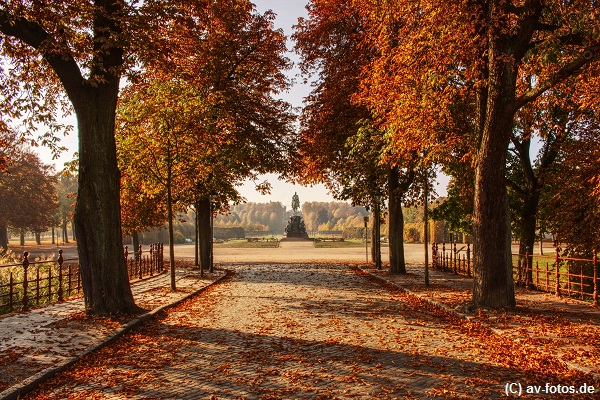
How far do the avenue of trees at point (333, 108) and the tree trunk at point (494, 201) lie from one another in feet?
0.11

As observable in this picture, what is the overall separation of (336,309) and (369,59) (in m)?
13.8

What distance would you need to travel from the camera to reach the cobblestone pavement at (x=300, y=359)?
5.84 m

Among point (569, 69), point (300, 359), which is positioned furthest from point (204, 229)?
point (569, 69)

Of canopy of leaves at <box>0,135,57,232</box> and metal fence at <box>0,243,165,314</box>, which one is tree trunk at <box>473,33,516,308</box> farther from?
canopy of leaves at <box>0,135,57,232</box>

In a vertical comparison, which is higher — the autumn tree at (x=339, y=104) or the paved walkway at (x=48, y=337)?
the autumn tree at (x=339, y=104)

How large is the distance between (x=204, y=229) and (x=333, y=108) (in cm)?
852

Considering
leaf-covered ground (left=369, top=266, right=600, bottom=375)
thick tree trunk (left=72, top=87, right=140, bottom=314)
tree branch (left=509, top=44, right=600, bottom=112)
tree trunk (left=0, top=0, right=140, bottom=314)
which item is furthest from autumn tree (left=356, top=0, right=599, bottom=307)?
thick tree trunk (left=72, top=87, right=140, bottom=314)

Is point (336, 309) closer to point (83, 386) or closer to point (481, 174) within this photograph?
point (481, 174)

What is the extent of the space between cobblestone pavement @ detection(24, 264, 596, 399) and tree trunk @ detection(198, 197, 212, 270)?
10.8 meters

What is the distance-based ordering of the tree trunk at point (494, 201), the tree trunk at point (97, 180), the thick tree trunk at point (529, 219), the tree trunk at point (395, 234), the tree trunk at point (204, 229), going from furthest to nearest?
the tree trunk at point (204, 229)
the tree trunk at point (395, 234)
the thick tree trunk at point (529, 219)
the tree trunk at point (494, 201)
the tree trunk at point (97, 180)

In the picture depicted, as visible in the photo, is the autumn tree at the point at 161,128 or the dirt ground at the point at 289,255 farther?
the dirt ground at the point at 289,255

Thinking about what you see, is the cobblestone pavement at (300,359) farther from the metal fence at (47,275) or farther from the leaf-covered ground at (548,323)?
the metal fence at (47,275)

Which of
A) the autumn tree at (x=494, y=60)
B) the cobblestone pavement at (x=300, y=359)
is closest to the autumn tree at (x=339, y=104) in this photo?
the autumn tree at (x=494, y=60)

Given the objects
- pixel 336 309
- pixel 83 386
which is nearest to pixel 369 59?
pixel 336 309
